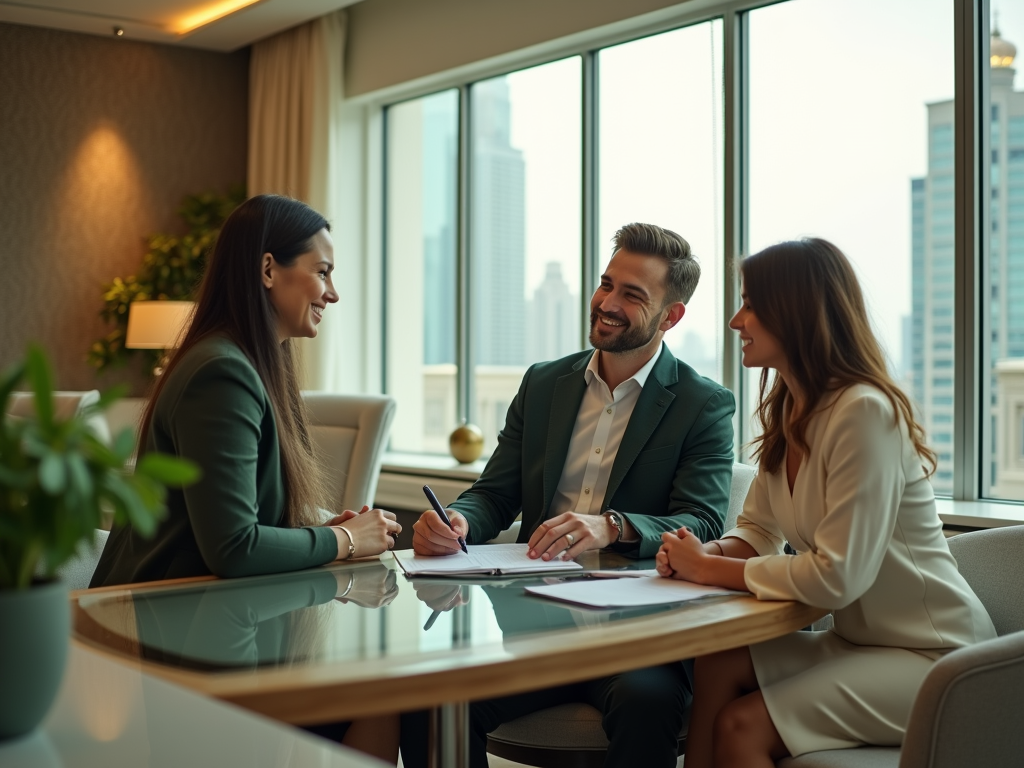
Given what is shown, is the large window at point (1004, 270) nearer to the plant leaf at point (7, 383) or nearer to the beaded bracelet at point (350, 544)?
the beaded bracelet at point (350, 544)

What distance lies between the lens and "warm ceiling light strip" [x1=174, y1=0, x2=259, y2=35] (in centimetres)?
521

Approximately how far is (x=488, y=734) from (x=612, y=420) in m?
0.82

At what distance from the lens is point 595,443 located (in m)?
2.49

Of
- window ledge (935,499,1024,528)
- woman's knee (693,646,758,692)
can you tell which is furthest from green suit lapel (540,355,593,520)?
window ledge (935,499,1024,528)

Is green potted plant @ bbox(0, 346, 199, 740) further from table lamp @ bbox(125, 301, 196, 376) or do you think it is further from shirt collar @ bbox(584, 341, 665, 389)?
table lamp @ bbox(125, 301, 196, 376)

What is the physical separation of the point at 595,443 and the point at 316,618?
116 centimetres

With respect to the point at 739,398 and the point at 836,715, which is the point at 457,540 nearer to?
the point at 836,715

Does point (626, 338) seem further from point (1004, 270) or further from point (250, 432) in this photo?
point (1004, 270)

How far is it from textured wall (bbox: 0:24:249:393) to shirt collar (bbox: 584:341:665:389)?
3.93 m

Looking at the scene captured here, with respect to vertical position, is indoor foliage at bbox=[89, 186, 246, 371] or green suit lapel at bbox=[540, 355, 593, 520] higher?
indoor foliage at bbox=[89, 186, 246, 371]

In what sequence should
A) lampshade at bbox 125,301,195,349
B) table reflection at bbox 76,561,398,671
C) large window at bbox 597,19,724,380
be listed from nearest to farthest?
table reflection at bbox 76,561,398,671
large window at bbox 597,19,724,380
lampshade at bbox 125,301,195,349

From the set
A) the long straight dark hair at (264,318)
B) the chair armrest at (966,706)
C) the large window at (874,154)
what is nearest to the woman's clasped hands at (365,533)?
the long straight dark hair at (264,318)

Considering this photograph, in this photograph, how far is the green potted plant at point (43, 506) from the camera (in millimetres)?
782

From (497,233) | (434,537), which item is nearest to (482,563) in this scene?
(434,537)
